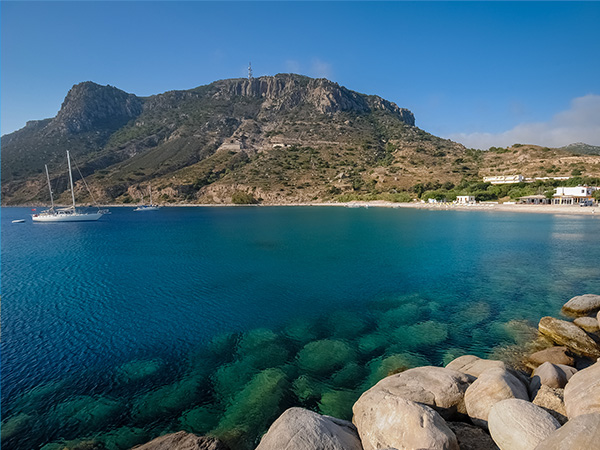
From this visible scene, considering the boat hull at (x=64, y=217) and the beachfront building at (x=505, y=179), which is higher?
the beachfront building at (x=505, y=179)

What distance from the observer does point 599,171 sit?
116375 millimetres

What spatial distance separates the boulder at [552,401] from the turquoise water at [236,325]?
20.2 ft

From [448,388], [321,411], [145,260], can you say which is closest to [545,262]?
[448,388]

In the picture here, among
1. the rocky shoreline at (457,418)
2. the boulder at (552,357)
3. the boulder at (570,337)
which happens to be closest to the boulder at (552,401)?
the rocky shoreline at (457,418)

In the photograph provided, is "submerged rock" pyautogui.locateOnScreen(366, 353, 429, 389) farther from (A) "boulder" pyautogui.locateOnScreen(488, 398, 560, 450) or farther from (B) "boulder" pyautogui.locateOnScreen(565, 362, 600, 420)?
(B) "boulder" pyautogui.locateOnScreen(565, 362, 600, 420)

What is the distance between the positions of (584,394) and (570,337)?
10.8m

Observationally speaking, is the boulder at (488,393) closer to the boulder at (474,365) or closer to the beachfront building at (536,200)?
the boulder at (474,365)

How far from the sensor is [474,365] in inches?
516

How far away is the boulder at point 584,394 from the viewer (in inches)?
329

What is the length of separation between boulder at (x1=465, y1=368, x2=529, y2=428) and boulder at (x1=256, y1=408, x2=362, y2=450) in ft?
13.8

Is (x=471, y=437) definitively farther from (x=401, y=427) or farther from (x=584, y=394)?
(x=584, y=394)

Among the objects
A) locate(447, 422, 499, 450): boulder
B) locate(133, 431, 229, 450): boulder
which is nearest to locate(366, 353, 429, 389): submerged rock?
locate(447, 422, 499, 450): boulder

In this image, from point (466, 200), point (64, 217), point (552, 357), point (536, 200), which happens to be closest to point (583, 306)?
point (552, 357)

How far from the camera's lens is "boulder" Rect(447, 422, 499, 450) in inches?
337
